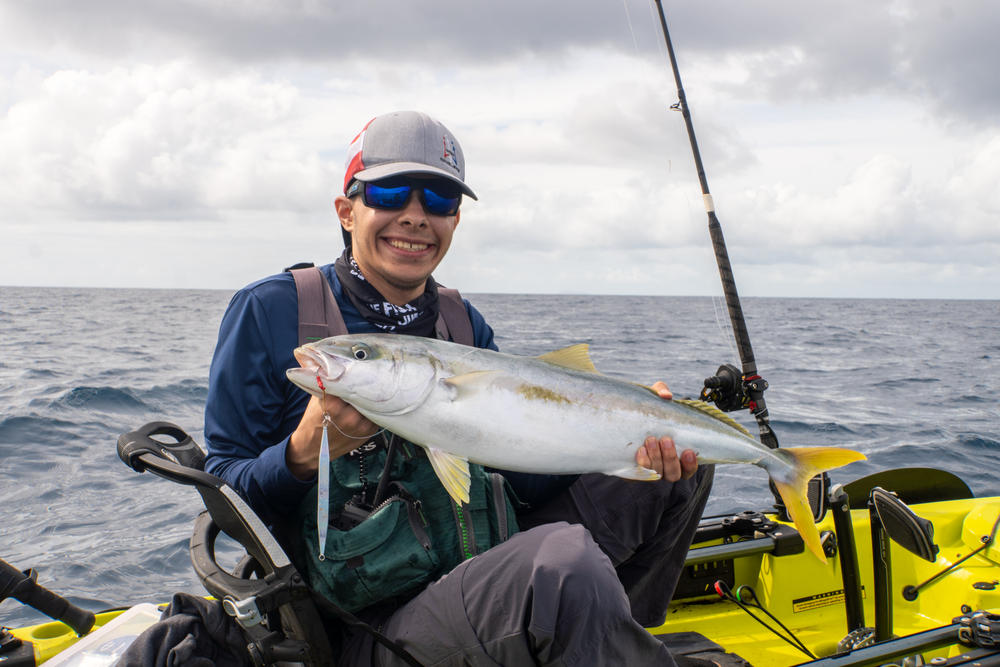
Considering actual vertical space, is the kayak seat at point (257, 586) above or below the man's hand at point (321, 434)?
below

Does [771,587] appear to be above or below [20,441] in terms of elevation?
below

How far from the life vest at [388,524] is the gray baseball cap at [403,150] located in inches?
21.8

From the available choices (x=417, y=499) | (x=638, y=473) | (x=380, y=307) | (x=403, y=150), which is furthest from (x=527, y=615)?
(x=403, y=150)

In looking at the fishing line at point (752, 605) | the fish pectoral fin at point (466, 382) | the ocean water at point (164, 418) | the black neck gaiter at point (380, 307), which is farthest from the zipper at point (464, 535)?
the ocean water at point (164, 418)

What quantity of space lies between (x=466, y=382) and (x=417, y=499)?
1.64 feet

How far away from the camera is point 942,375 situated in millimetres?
19938

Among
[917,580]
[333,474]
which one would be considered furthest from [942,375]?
[333,474]

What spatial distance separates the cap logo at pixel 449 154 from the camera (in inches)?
120

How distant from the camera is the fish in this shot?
2344 mm

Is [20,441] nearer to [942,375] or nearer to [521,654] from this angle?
[521,654]

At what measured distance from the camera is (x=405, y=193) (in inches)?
116

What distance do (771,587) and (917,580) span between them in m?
0.97

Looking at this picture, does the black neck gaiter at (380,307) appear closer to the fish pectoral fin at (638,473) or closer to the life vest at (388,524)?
the life vest at (388,524)

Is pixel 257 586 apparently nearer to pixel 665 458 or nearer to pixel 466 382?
pixel 466 382
